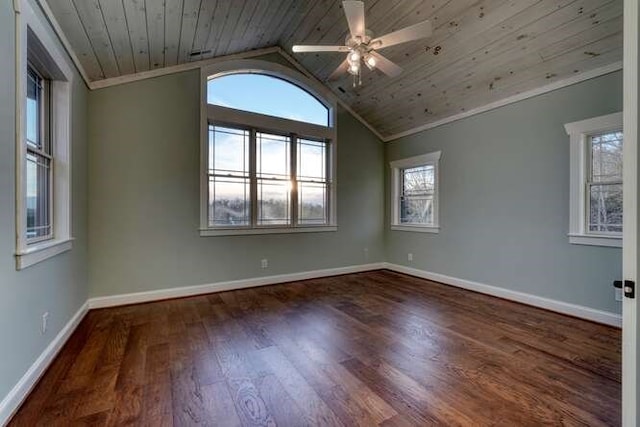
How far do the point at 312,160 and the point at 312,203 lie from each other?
734 millimetres

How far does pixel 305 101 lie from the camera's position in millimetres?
5016

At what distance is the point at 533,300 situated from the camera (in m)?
3.61

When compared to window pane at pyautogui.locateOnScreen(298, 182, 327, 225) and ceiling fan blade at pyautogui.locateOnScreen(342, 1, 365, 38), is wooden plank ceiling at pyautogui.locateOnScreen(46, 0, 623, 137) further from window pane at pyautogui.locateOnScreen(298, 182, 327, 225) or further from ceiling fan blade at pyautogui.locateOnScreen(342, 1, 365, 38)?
window pane at pyautogui.locateOnScreen(298, 182, 327, 225)

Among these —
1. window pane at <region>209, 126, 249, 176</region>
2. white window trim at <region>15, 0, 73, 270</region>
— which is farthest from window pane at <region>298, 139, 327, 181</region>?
white window trim at <region>15, 0, 73, 270</region>

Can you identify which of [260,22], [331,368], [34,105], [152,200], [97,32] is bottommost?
[331,368]

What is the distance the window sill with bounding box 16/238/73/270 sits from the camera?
5.93 feet

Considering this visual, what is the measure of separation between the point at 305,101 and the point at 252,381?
13.9ft

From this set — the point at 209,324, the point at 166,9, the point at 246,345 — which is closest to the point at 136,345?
the point at 209,324

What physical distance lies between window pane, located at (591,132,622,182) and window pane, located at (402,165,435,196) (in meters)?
2.05

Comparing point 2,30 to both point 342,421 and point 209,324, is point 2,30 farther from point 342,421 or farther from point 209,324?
point 342,421

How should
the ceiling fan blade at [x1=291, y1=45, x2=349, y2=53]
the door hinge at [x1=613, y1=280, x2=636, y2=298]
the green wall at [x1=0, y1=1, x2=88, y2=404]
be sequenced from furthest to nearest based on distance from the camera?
1. the ceiling fan blade at [x1=291, y1=45, x2=349, y2=53]
2. the green wall at [x1=0, y1=1, x2=88, y2=404]
3. the door hinge at [x1=613, y1=280, x2=636, y2=298]

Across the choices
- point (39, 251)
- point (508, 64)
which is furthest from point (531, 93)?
point (39, 251)

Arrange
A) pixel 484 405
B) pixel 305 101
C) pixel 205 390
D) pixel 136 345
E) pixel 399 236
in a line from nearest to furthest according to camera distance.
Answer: pixel 484 405 < pixel 205 390 < pixel 136 345 < pixel 305 101 < pixel 399 236

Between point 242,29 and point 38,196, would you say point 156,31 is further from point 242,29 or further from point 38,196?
point 38,196
